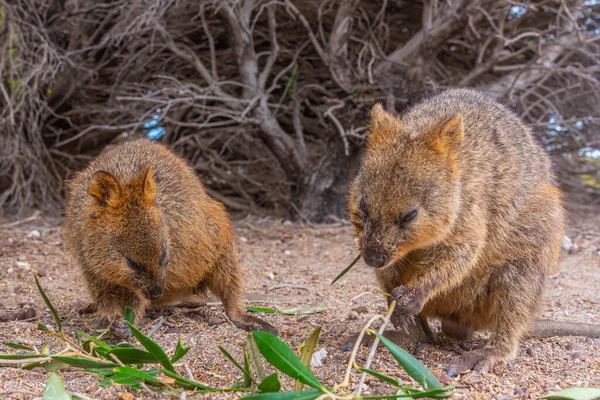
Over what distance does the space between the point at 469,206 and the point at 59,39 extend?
5.96m

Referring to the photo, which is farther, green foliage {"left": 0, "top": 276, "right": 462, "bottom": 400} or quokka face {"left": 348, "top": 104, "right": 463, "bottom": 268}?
quokka face {"left": 348, "top": 104, "right": 463, "bottom": 268}

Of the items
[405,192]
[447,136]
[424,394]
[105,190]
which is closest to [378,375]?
[424,394]

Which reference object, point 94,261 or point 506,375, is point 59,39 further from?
point 506,375

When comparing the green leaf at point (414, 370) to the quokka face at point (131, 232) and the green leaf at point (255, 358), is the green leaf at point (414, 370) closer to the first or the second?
the green leaf at point (255, 358)

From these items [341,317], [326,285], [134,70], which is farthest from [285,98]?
[341,317]

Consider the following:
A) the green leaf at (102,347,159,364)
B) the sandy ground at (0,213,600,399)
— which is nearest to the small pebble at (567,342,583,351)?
the sandy ground at (0,213,600,399)

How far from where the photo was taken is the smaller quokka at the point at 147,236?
130 inches

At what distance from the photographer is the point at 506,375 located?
306cm

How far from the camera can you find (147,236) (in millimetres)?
3273

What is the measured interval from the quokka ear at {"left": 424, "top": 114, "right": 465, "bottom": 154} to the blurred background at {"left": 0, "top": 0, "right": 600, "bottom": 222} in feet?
9.99

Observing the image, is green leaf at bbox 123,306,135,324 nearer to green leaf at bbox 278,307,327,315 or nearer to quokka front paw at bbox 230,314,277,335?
quokka front paw at bbox 230,314,277,335

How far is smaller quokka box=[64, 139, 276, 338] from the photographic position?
3.31 m

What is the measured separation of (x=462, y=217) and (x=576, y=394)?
0.93 metres

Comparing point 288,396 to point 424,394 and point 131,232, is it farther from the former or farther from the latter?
point 131,232
